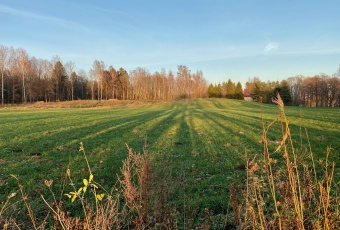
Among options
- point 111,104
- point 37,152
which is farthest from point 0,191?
point 111,104

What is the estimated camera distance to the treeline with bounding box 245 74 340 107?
72575 mm

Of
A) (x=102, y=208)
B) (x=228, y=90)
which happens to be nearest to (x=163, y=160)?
(x=102, y=208)

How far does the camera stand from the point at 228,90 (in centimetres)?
8469

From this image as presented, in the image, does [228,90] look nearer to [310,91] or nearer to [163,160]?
[310,91]

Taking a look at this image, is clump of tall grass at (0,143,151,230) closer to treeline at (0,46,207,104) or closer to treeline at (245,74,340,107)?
treeline at (0,46,207,104)

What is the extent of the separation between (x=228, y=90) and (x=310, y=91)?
2858cm

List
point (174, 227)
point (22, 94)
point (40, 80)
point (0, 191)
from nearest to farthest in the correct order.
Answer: point (174, 227) → point (0, 191) → point (22, 94) → point (40, 80)

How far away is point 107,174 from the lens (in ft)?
25.2

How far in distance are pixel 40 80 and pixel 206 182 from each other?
76.6 meters

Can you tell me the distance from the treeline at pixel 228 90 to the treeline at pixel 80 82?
600 centimetres

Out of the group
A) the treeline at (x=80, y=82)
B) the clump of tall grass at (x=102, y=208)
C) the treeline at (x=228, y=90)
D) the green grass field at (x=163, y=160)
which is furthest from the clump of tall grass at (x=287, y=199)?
the treeline at (x=228, y=90)

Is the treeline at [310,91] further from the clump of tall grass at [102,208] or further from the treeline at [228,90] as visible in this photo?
the clump of tall grass at [102,208]

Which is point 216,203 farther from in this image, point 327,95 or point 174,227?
point 327,95

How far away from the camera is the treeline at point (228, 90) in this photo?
83.6m
